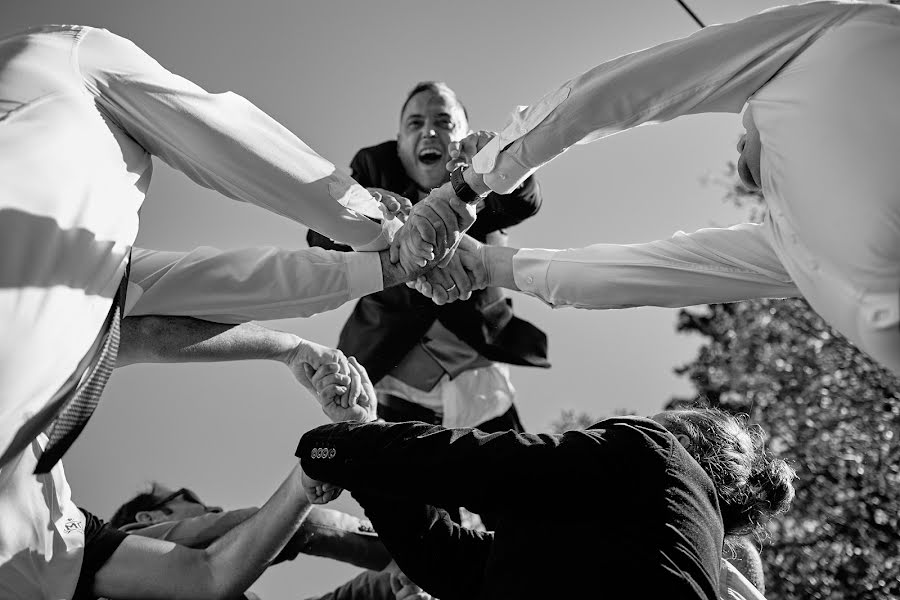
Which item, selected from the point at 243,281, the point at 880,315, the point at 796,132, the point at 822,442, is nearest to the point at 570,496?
the point at 880,315

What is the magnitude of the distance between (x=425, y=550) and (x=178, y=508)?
58.8 inches

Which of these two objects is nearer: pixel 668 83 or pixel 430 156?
pixel 668 83

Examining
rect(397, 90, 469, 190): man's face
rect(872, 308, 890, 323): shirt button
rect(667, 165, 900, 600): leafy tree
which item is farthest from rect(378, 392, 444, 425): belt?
rect(667, 165, 900, 600): leafy tree

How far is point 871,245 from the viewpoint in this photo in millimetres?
1405

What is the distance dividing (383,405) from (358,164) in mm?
823

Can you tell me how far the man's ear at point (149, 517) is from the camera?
2.79m

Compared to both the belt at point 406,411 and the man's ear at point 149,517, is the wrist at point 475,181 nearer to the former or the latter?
the belt at point 406,411

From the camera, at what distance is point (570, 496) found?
141cm

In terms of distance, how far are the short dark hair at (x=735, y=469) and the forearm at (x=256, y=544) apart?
865 mm

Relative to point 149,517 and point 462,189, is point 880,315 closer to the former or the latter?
point 462,189

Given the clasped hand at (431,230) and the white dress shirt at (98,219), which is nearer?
the white dress shirt at (98,219)

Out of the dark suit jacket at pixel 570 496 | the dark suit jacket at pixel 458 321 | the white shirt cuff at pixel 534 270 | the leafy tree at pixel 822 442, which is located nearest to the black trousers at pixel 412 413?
the dark suit jacket at pixel 458 321

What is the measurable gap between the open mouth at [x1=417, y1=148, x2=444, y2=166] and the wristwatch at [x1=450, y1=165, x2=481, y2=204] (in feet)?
2.86

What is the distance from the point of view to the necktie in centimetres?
161
